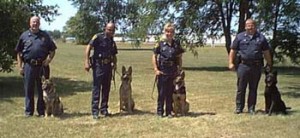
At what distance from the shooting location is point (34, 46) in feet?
31.9

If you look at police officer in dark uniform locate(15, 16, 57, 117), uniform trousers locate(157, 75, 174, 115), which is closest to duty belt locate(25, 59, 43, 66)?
police officer in dark uniform locate(15, 16, 57, 117)

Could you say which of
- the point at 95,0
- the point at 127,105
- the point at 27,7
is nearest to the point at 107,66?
the point at 127,105

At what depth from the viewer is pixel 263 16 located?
25312mm

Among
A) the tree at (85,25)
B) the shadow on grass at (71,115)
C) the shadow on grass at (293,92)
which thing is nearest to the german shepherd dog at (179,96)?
the shadow on grass at (71,115)

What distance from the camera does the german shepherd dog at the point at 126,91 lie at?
405 inches

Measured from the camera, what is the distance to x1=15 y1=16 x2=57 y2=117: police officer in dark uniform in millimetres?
9727

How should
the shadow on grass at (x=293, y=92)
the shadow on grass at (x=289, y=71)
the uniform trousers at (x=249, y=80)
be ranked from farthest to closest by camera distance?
the shadow on grass at (x=289, y=71)
the shadow on grass at (x=293, y=92)
the uniform trousers at (x=249, y=80)

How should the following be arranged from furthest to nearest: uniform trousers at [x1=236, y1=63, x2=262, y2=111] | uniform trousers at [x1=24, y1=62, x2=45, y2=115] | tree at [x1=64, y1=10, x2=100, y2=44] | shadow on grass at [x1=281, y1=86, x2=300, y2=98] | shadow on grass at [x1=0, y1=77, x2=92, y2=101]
→ 1. tree at [x1=64, y1=10, x2=100, y2=44]
2. shadow on grass at [x1=0, y1=77, x2=92, y2=101]
3. shadow on grass at [x1=281, y1=86, x2=300, y2=98]
4. uniform trousers at [x1=236, y1=63, x2=262, y2=111]
5. uniform trousers at [x1=24, y1=62, x2=45, y2=115]

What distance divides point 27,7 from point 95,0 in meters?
65.4

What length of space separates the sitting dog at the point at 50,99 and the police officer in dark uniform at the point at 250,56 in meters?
3.60

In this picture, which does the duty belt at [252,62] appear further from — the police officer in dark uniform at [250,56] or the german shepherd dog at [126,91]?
the german shepherd dog at [126,91]

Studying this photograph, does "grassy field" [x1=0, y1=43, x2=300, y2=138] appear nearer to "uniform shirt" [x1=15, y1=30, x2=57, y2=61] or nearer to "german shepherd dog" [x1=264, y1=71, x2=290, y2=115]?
"german shepherd dog" [x1=264, y1=71, x2=290, y2=115]

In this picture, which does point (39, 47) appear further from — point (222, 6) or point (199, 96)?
point (222, 6)

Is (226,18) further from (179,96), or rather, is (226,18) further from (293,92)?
(179,96)
